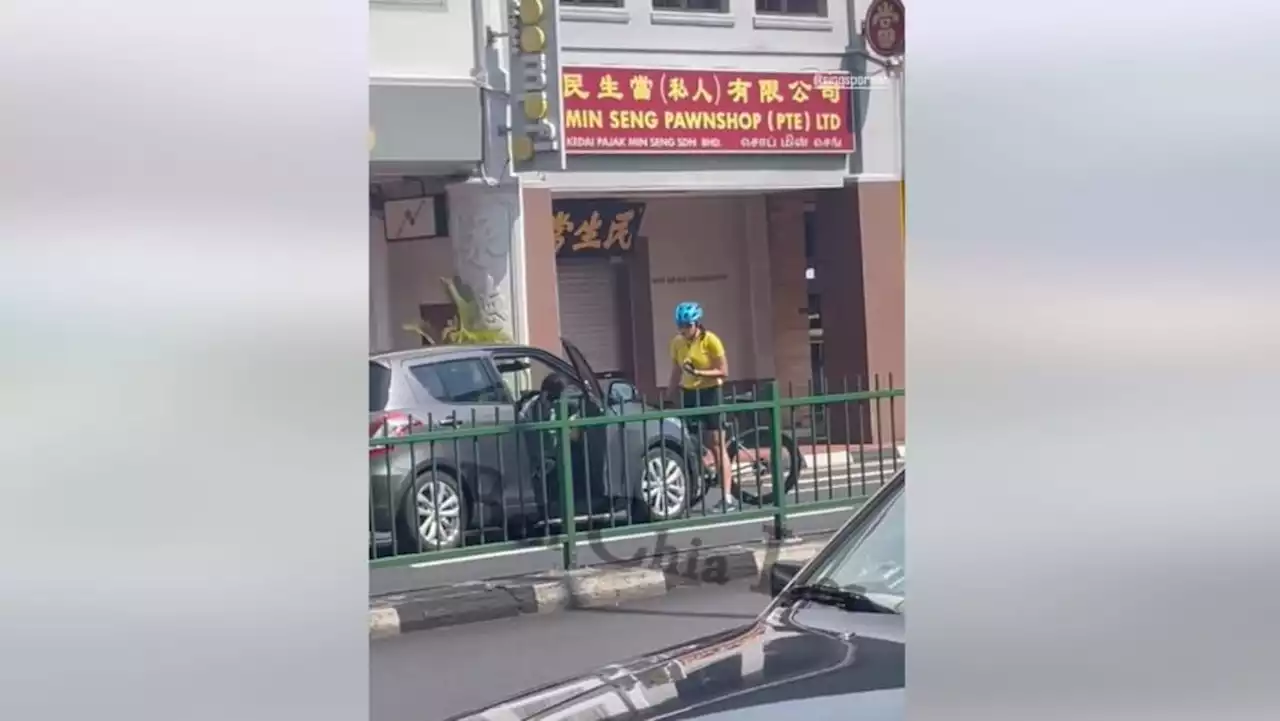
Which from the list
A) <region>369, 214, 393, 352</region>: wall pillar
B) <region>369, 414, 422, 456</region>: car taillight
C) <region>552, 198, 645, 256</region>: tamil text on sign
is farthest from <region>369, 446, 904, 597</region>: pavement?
<region>552, 198, 645, 256</region>: tamil text on sign

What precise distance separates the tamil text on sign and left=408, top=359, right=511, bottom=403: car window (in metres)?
5.21

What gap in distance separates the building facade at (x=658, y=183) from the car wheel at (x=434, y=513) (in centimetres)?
454

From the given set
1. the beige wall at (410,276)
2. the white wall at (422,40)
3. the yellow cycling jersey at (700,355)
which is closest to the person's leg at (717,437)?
the yellow cycling jersey at (700,355)

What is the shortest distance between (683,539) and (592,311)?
247 inches

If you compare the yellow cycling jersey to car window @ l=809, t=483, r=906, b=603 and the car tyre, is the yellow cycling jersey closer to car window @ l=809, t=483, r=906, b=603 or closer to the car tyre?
the car tyre

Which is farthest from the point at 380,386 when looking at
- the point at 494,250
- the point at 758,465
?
the point at 494,250

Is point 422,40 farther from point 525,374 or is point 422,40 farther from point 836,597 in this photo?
point 836,597

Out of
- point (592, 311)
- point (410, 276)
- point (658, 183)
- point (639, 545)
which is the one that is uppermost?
point (658, 183)

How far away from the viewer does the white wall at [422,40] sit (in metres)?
11.6

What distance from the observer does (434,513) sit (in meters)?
7.40

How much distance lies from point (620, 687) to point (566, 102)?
34.7 feet

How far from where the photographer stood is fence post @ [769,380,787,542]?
816 centimetres

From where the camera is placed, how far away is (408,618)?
689 centimetres
